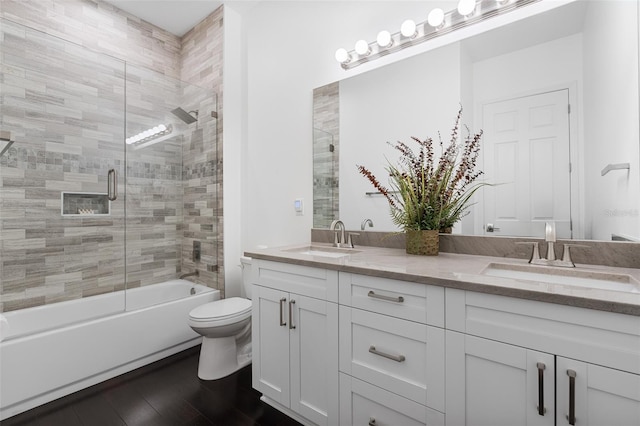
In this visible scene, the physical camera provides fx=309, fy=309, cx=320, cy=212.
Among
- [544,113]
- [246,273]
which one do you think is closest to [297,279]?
[246,273]

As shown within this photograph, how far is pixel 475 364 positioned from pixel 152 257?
2648 millimetres

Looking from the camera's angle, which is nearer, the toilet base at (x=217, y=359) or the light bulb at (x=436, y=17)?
the light bulb at (x=436, y=17)

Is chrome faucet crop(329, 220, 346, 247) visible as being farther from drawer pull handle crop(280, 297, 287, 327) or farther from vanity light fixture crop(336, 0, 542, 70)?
vanity light fixture crop(336, 0, 542, 70)

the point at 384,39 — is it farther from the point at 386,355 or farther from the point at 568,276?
the point at 386,355

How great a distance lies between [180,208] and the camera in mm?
2865

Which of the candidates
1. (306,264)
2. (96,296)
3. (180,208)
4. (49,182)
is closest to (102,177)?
(49,182)

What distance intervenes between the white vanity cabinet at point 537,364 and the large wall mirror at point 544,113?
24.8 inches

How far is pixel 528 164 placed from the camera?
1468 mm

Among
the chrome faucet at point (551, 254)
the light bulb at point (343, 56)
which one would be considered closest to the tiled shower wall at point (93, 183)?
the light bulb at point (343, 56)

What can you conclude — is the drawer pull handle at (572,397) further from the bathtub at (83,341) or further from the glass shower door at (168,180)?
the glass shower door at (168,180)

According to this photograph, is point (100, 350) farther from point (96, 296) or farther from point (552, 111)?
point (552, 111)

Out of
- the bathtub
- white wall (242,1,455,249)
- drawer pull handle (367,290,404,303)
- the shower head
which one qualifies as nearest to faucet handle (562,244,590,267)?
drawer pull handle (367,290,404,303)

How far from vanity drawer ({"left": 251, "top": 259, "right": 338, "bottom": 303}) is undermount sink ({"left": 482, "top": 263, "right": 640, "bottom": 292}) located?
646 mm

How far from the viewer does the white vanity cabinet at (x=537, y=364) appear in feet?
2.70
